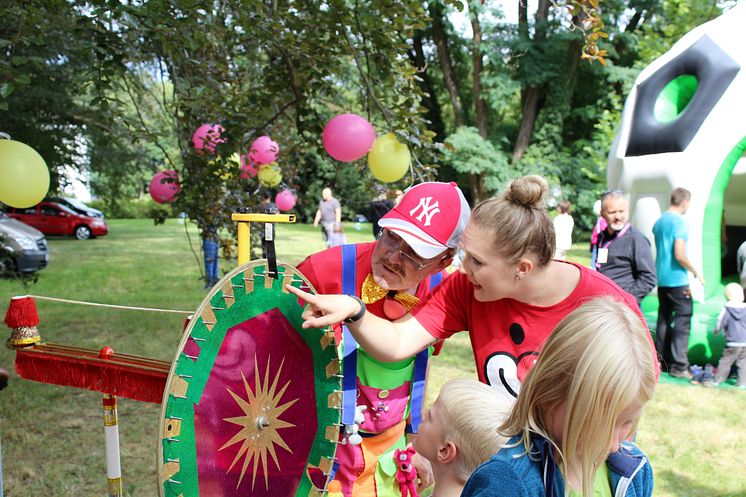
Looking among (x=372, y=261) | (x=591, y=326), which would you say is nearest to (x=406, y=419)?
(x=372, y=261)

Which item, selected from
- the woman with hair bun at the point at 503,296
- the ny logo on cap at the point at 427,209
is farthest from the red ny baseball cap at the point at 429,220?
the woman with hair bun at the point at 503,296

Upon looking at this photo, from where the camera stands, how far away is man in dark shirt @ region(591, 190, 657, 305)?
492cm

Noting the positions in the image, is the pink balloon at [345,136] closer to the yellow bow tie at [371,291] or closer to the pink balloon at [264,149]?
the pink balloon at [264,149]

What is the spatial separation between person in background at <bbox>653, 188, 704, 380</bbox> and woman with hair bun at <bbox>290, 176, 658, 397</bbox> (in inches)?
154

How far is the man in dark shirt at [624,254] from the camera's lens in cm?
492

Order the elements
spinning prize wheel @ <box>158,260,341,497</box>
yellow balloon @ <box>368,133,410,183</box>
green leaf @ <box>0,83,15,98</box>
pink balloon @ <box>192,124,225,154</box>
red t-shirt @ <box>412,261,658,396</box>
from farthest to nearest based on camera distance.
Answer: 1. pink balloon @ <box>192,124,225,154</box>
2. yellow balloon @ <box>368,133,410,183</box>
3. green leaf @ <box>0,83,15,98</box>
4. red t-shirt @ <box>412,261,658,396</box>
5. spinning prize wheel @ <box>158,260,341,497</box>

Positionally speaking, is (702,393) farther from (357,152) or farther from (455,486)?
(455,486)

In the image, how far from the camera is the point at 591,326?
113 centimetres

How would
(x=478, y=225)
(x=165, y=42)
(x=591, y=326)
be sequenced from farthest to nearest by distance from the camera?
(x=165, y=42) → (x=478, y=225) → (x=591, y=326)

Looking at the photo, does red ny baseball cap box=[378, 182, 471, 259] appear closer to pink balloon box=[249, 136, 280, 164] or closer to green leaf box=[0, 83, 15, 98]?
green leaf box=[0, 83, 15, 98]

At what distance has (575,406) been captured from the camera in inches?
43.8

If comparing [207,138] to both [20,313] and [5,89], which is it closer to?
[5,89]

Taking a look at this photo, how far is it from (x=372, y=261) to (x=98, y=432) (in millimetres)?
3284

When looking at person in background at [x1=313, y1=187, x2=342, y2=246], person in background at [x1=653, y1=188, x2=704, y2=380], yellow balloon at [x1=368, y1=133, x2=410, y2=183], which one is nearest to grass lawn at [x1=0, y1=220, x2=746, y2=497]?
person in background at [x1=653, y1=188, x2=704, y2=380]
